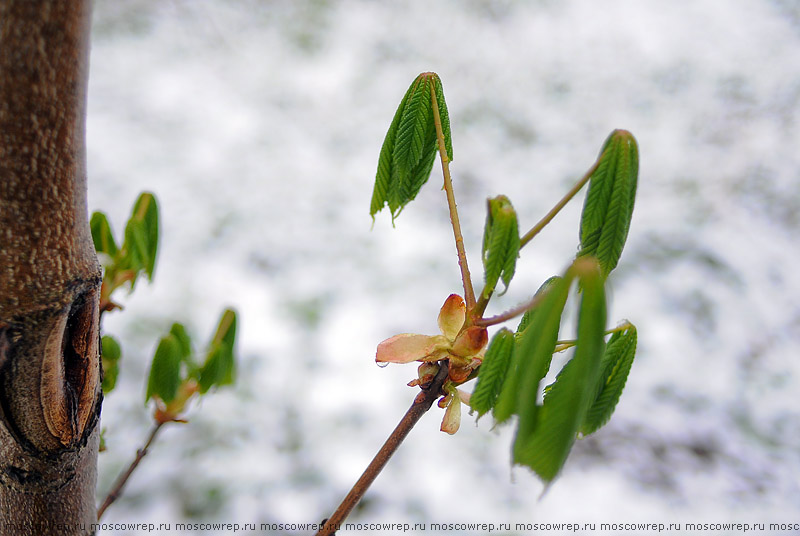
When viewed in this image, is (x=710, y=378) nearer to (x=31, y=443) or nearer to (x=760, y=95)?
(x=760, y=95)

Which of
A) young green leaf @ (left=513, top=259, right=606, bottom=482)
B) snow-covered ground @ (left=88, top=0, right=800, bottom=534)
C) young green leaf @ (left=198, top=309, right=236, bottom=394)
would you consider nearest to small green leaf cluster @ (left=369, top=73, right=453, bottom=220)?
young green leaf @ (left=513, top=259, right=606, bottom=482)

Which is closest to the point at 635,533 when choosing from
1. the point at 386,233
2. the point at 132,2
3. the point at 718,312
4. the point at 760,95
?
the point at 718,312

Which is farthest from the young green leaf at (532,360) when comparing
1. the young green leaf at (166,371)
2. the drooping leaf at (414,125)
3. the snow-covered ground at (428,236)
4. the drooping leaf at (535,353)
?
the snow-covered ground at (428,236)

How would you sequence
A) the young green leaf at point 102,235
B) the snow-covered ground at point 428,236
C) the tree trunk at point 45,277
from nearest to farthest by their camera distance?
the tree trunk at point 45,277 < the young green leaf at point 102,235 < the snow-covered ground at point 428,236

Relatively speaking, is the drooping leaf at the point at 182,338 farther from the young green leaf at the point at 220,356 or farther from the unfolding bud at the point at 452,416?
the unfolding bud at the point at 452,416

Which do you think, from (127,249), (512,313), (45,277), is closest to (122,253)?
(127,249)

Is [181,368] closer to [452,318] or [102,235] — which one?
[102,235]

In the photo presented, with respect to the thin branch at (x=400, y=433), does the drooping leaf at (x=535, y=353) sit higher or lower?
higher
